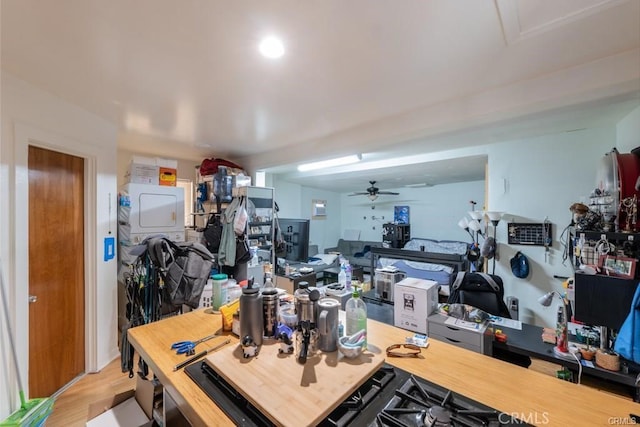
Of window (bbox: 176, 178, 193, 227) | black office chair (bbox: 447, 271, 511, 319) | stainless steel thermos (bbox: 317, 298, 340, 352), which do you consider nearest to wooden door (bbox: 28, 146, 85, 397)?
window (bbox: 176, 178, 193, 227)

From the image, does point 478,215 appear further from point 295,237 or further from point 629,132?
point 295,237

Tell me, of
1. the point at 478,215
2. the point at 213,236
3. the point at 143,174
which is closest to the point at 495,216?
the point at 478,215

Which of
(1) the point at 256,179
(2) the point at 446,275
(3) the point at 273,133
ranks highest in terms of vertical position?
(3) the point at 273,133

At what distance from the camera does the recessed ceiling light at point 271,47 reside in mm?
1434

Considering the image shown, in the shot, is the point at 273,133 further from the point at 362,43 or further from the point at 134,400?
the point at 134,400

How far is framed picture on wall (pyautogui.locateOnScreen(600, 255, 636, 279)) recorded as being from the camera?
1.39 metres

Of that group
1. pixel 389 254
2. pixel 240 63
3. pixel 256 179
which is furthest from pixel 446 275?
pixel 240 63

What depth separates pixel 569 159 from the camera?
2852 mm

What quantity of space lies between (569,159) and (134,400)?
4429 mm

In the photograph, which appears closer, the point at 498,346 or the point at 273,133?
the point at 498,346

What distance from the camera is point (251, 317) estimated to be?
122 cm

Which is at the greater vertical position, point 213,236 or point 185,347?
point 213,236

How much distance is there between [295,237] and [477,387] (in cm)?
376

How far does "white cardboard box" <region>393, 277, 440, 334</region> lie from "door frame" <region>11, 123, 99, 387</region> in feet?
9.25
